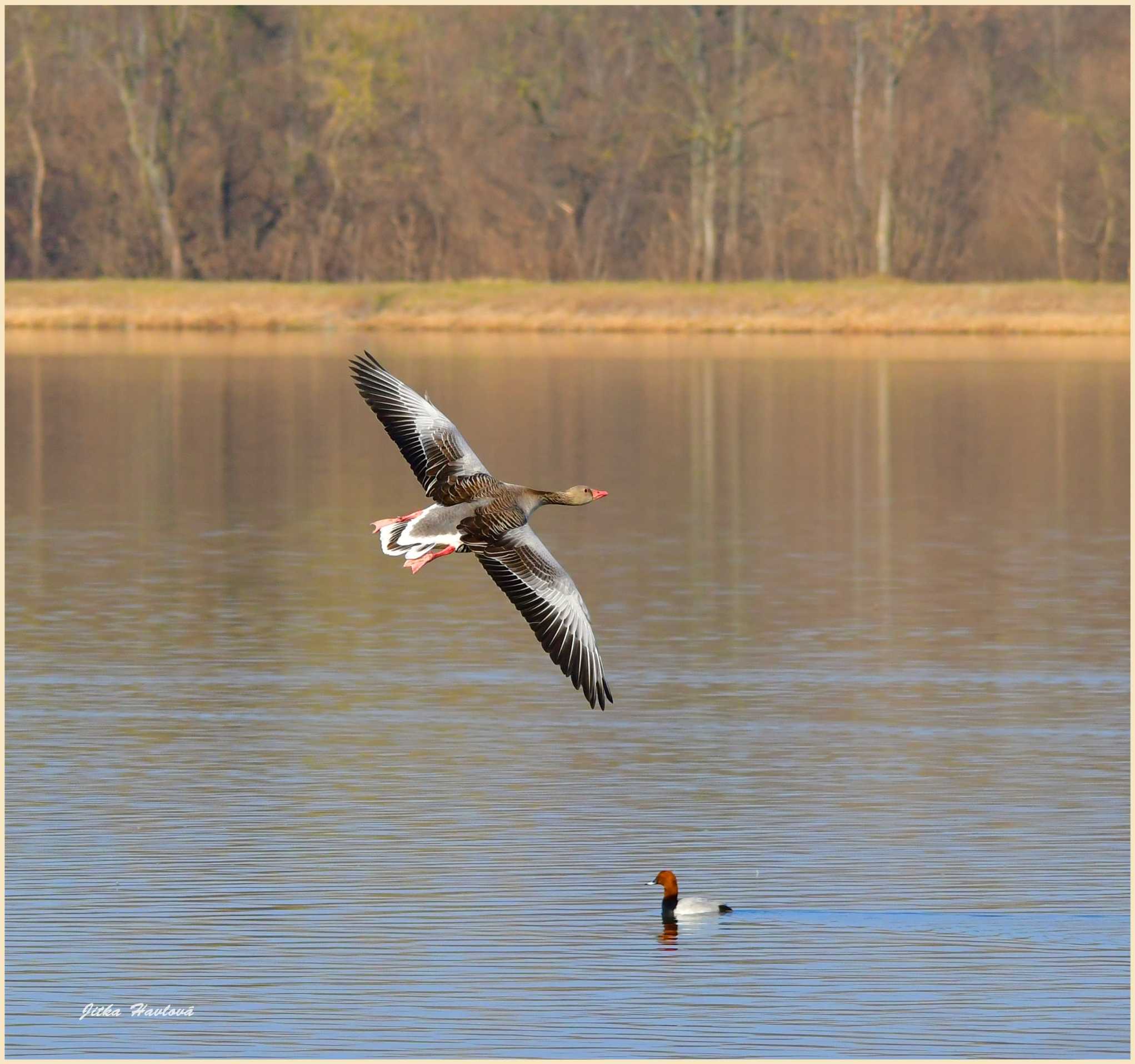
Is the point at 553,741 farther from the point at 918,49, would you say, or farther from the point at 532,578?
the point at 918,49

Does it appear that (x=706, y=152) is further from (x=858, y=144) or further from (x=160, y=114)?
(x=160, y=114)

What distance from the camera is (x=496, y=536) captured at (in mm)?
11773

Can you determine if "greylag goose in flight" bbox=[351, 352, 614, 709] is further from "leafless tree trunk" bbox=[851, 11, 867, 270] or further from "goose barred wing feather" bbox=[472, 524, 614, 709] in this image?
"leafless tree trunk" bbox=[851, 11, 867, 270]

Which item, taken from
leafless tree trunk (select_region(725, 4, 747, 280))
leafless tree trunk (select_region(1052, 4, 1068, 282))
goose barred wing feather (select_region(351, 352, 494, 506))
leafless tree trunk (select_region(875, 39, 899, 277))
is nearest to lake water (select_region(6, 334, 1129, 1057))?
A: goose barred wing feather (select_region(351, 352, 494, 506))

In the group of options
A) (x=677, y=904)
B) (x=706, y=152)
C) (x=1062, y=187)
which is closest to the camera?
(x=677, y=904)

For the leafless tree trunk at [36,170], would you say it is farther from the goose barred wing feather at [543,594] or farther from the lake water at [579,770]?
the goose barred wing feather at [543,594]

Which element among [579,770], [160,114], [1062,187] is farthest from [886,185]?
[579,770]

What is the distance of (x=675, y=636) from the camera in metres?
21.2

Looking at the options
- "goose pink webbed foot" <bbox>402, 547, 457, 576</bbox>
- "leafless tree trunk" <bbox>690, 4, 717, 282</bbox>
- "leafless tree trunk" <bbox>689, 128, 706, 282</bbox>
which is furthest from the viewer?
"leafless tree trunk" <bbox>689, 128, 706, 282</bbox>

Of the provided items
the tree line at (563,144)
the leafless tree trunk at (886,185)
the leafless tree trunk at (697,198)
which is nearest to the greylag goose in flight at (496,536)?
the leafless tree trunk at (886,185)

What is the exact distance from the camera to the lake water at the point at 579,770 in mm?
11609

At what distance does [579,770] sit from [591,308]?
49.4 m

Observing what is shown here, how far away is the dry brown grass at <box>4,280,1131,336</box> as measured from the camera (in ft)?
207

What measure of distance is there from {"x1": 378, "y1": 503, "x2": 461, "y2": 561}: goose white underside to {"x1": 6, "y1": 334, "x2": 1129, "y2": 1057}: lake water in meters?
1.96
